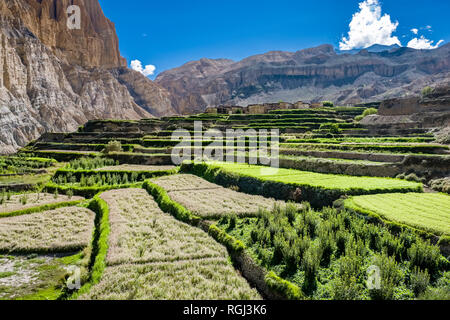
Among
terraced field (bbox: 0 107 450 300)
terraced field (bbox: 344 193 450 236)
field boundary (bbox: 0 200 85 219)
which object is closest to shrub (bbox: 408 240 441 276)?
terraced field (bbox: 0 107 450 300)

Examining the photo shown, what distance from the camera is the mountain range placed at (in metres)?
69.4

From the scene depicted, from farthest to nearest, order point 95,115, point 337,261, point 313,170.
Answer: point 95,115, point 313,170, point 337,261

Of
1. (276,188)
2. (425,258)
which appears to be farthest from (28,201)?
(425,258)

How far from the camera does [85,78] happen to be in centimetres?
11062

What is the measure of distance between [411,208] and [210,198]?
34.4ft

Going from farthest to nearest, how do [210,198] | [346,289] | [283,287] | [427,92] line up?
[427,92]
[210,198]
[283,287]
[346,289]

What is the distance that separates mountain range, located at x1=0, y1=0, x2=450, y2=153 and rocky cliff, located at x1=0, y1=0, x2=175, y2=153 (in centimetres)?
24

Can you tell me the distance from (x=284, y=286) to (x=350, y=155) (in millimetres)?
19350

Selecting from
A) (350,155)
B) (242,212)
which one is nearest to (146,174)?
(242,212)

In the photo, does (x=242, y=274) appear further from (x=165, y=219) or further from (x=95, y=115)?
(x=95, y=115)

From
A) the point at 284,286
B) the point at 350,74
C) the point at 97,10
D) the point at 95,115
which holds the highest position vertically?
the point at 97,10

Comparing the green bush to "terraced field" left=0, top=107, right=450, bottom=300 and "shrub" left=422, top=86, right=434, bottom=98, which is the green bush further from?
"shrub" left=422, top=86, right=434, bottom=98

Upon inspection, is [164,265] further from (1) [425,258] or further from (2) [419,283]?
(1) [425,258]

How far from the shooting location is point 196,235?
1234cm
